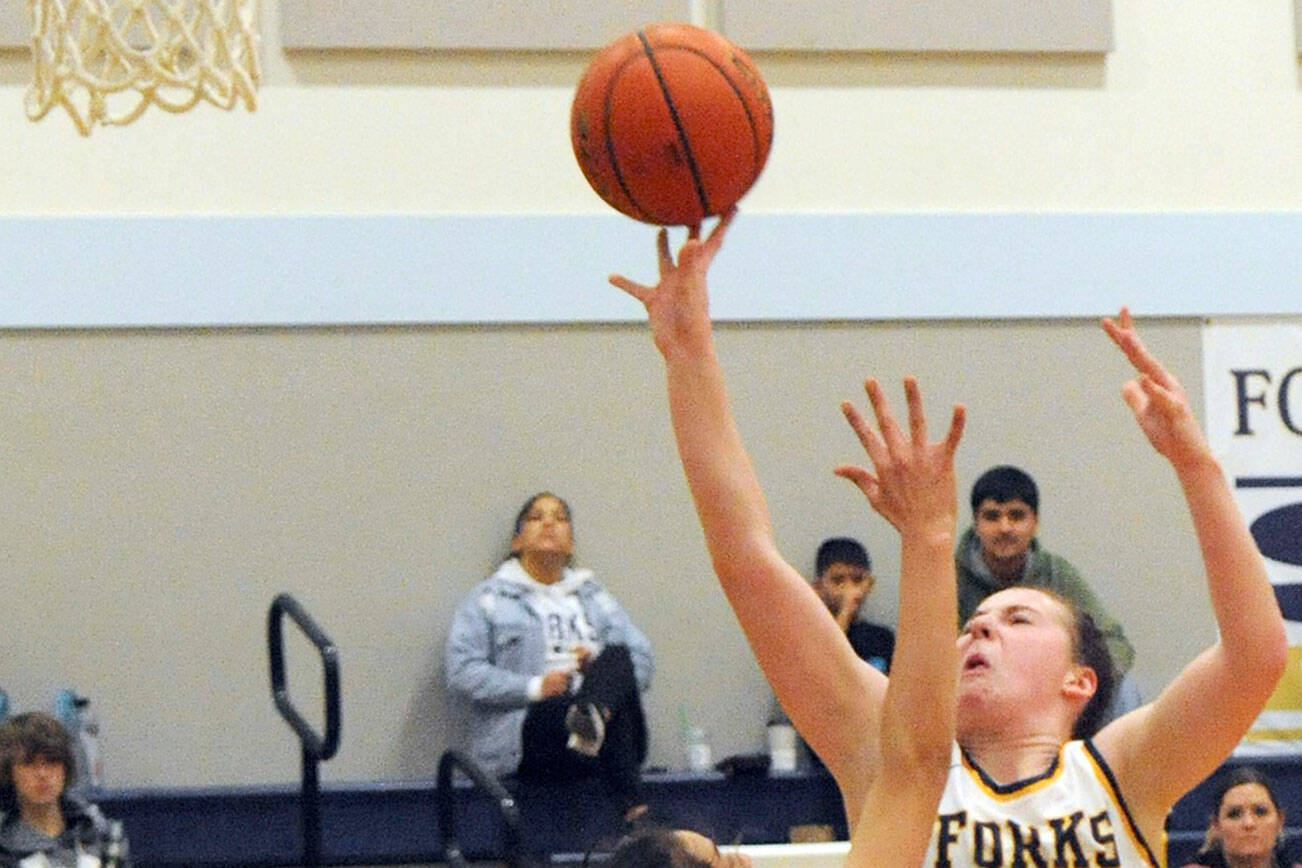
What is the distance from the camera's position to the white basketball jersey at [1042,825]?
2271 mm

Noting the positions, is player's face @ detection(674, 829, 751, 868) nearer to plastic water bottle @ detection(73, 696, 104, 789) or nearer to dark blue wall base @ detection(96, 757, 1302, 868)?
dark blue wall base @ detection(96, 757, 1302, 868)

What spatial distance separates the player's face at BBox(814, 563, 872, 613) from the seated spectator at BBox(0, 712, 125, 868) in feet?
7.74

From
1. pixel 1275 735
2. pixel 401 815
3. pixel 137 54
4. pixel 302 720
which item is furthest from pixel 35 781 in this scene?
pixel 1275 735

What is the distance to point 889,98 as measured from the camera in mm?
6820

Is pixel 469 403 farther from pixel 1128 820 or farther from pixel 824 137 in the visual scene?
pixel 1128 820

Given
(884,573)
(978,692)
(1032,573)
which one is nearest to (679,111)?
(978,692)

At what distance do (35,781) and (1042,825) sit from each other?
11.8 ft

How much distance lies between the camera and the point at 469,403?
6559 mm

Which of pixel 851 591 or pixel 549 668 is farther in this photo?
pixel 851 591

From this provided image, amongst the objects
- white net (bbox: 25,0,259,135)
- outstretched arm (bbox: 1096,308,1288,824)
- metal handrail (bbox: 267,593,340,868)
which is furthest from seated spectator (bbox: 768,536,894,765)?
outstretched arm (bbox: 1096,308,1288,824)

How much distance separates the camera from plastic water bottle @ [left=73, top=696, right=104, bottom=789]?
614 cm

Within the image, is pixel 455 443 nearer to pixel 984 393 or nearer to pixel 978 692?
pixel 984 393

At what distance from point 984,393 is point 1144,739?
449cm

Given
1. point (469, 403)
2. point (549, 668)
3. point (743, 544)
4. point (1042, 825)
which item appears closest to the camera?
point (743, 544)
